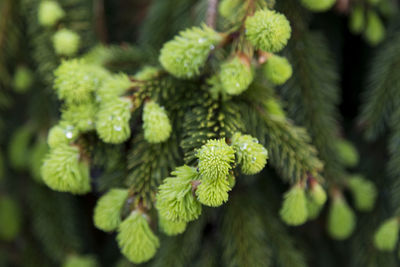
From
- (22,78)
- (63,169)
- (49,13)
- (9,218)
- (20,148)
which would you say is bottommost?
(9,218)

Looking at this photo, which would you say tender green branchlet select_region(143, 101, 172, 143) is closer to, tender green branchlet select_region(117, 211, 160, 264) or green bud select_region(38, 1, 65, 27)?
tender green branchlet select_region(117, 211, 160, 264)

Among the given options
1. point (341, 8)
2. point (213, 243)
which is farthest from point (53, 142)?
point (341, 8)

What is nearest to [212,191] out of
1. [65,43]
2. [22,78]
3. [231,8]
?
[231,8]

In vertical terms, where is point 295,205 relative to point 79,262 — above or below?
above

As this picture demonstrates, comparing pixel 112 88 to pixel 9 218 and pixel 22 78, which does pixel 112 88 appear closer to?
pixel 22 78

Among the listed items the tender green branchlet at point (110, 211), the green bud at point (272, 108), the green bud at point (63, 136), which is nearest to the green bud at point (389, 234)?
the green bud at point (272, 108)
